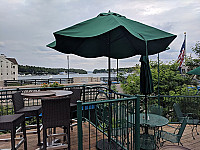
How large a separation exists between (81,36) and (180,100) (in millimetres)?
7204

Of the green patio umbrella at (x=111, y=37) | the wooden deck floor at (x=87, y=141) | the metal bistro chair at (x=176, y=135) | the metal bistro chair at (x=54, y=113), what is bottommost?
the wooden deck floor at (x=87, y=141)

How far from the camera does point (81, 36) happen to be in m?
1.89

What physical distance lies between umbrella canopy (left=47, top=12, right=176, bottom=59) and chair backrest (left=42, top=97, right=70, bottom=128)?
1002 millimetres

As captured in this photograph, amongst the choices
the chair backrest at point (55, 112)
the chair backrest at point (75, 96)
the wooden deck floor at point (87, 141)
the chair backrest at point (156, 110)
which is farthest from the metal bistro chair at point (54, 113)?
the chair backrest at point (156, 110)

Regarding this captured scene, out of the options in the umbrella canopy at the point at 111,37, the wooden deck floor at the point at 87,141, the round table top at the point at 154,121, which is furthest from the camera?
the wooden deck floor at the point at 87,141

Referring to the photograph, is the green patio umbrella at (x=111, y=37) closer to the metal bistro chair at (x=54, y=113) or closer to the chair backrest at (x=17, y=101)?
the metal bistro chair at (x=54, y=113)

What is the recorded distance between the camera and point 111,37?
3422 millimetres

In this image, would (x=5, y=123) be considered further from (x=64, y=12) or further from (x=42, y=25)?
(x=42, y=25)

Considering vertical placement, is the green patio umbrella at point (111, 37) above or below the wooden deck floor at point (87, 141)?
above

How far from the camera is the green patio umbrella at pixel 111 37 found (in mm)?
1969

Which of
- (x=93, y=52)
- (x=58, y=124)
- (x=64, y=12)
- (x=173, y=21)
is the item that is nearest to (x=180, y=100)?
(x=173, y=21)

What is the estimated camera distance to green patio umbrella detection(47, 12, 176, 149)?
1969mm

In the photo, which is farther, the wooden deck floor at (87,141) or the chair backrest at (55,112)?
the wooden deck floor at (87,141)

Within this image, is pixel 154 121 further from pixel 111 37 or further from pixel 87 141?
pixel 111 37
